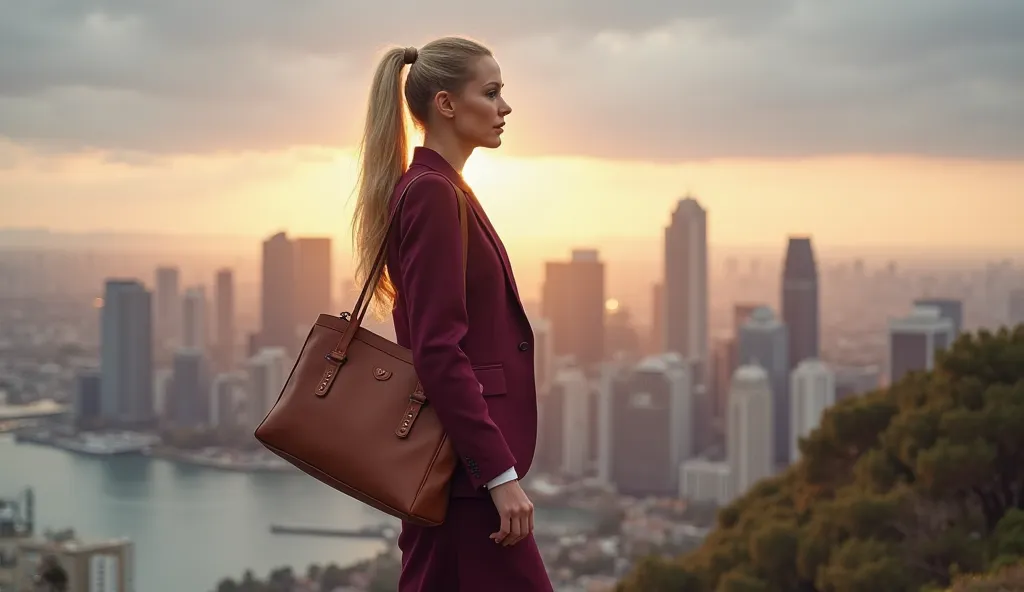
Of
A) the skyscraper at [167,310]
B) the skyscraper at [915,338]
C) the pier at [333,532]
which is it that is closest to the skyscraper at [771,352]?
the skyscraper at [915,338]

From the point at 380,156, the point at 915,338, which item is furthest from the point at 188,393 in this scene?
the point at 380,156

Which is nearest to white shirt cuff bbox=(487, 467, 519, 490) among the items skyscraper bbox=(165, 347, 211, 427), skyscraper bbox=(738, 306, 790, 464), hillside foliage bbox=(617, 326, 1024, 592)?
hillside foliage bbox=(617, 326, 1024, 592)

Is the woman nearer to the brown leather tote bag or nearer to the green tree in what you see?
the brown leather tote bag

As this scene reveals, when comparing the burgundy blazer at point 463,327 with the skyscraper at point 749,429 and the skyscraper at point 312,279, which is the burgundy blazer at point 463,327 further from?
the skyscraper at point 749,429

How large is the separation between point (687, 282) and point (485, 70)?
2235 centimetres

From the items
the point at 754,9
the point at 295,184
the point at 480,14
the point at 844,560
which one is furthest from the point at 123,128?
the point at 844,560

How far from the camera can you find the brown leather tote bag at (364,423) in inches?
36.2

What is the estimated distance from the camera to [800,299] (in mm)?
22844

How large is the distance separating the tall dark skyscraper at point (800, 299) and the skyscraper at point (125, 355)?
36.9ft

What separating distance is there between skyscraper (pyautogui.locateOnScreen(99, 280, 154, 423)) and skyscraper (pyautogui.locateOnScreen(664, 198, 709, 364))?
32.5ft

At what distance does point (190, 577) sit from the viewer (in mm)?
12359

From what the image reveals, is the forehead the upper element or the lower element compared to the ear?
upper

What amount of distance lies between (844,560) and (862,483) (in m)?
0.45

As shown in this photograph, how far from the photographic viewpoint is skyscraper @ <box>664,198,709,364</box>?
2247 cm
